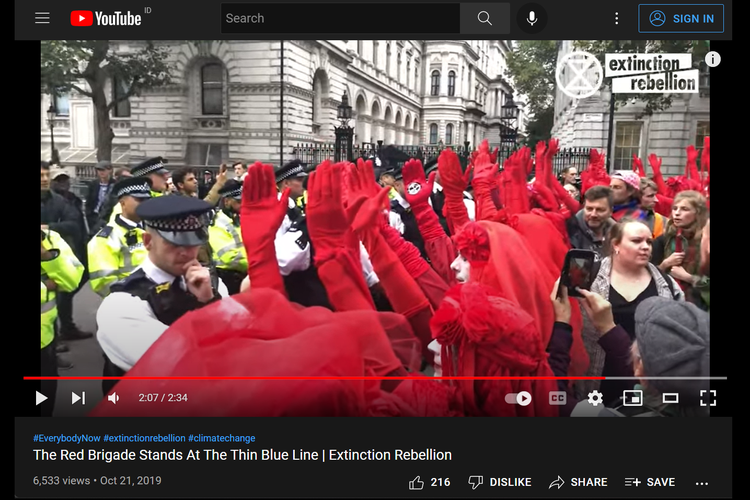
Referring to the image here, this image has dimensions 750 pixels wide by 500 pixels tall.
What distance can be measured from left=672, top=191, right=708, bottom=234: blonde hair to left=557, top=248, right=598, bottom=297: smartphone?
45 cm

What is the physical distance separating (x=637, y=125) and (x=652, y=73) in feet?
0.77

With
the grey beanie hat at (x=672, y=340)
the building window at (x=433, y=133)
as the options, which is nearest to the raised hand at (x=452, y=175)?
the building window at (x=433, y=133)

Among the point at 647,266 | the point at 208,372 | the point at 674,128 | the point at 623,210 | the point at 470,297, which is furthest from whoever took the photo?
the point at 623,210

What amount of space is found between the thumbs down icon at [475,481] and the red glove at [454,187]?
1.45 meters

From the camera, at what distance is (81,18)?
1987mm

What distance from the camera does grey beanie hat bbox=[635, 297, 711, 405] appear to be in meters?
1.76

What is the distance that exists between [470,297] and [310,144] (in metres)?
1.13

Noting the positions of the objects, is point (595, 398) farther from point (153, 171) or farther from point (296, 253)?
point (153, 171)

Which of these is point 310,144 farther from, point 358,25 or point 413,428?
point 413,428

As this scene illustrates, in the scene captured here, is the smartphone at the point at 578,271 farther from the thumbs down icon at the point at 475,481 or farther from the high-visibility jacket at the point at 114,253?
the high-visibility jacket at the point at 114,253

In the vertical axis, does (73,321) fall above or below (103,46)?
below

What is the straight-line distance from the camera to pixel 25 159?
81.4 inches

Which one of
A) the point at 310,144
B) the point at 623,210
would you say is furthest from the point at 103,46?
the point at 623,210

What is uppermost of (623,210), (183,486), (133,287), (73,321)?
(623,210)
